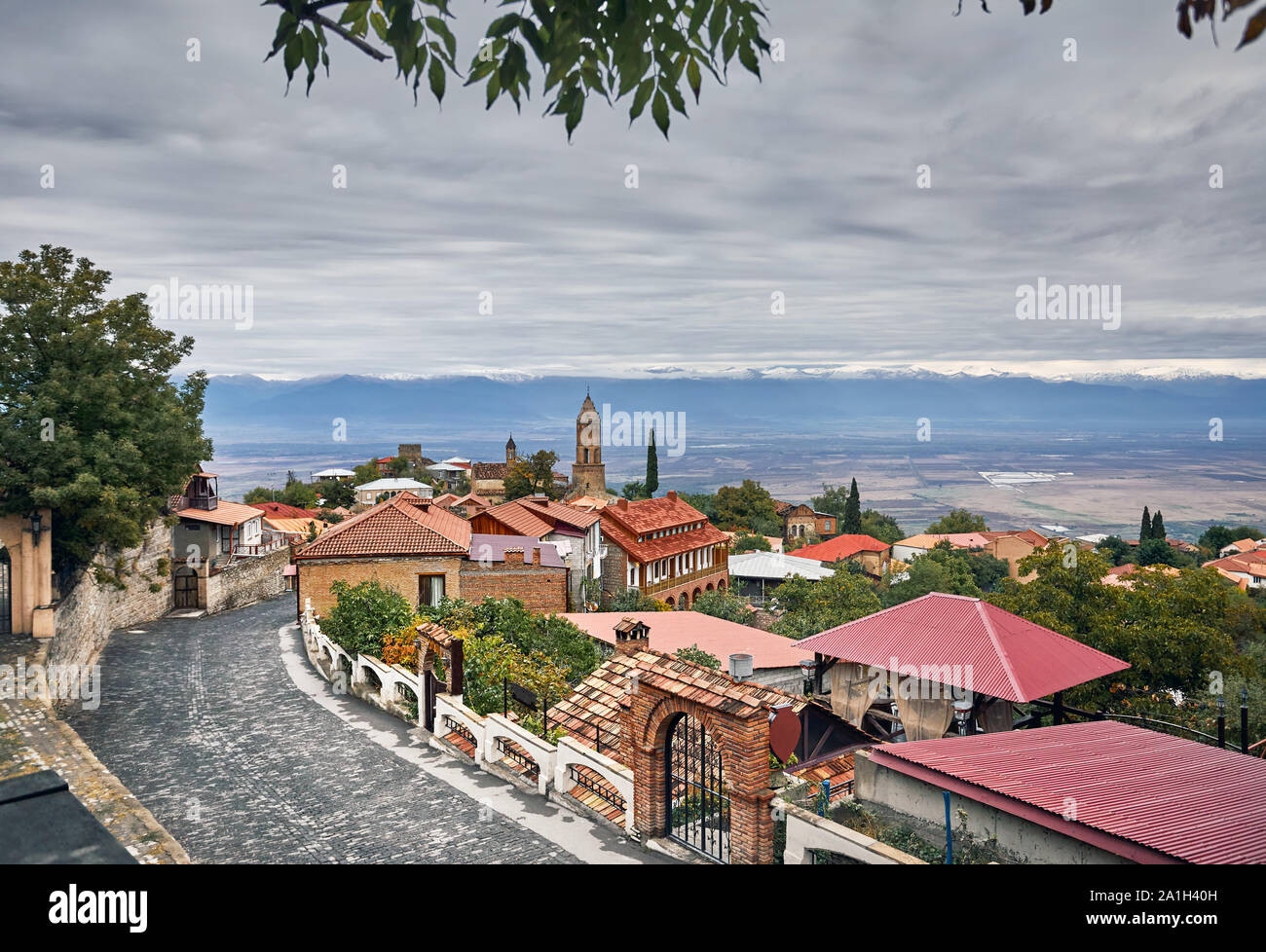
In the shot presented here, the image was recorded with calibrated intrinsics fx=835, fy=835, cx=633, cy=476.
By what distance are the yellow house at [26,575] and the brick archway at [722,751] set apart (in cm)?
1138

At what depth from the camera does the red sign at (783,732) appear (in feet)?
24.0

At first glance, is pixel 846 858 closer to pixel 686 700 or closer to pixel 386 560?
pixel 686 700

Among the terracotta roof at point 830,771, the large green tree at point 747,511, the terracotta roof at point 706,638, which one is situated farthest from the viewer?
the large green tree at point 747,511

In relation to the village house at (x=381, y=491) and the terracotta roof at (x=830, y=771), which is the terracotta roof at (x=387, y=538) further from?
the village house at (x=381, y=491)

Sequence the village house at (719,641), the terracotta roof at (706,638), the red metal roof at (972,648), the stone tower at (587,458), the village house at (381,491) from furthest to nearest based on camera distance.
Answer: the stone tower at (587,458), the village house at (381,491), the terracotta roof at (706,638), the village house at (719,641), the red metal roof at (972,648)

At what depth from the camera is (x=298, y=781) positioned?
1017 cm

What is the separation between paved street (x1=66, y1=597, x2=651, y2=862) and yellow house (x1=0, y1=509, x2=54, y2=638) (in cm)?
182

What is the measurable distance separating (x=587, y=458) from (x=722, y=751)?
212ft

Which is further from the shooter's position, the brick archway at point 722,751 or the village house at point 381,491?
the village house at point 381,491

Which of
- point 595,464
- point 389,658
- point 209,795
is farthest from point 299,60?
point 595,464

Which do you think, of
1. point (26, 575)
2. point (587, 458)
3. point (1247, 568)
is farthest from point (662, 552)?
point (1247, 568)

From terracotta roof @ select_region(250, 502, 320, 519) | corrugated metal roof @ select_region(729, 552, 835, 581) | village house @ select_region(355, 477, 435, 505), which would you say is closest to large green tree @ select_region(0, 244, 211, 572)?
terracotta roof @ select_region(250, 502, 320, 519)

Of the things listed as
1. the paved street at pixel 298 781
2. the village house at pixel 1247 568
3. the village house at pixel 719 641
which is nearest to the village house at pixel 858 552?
the village house at pixel 1247 568

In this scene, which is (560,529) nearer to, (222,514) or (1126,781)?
(222,514)
